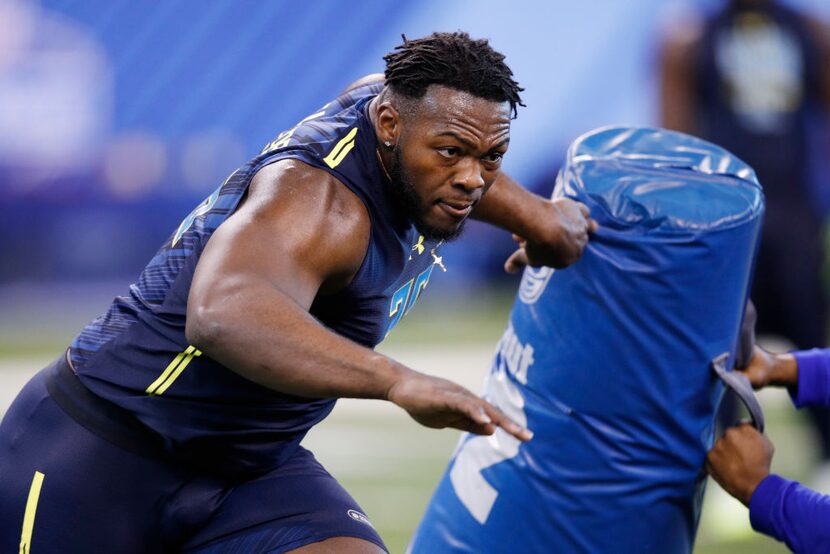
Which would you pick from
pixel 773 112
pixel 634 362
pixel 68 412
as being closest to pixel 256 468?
pixel 68 412

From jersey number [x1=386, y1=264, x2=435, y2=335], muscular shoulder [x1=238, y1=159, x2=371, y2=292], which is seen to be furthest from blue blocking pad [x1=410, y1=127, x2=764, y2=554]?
muscular shoulder [x1=238, y1=159, x2=371, y2=292]

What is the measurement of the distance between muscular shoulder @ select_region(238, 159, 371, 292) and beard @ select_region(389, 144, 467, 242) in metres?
0.10

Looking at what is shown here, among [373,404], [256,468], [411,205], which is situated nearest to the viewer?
[411,205]

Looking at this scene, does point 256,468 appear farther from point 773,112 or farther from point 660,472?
point 773,112

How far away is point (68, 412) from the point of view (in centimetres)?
262

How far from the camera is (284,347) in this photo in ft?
6.95

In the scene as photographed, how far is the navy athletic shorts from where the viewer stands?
8.39 ft

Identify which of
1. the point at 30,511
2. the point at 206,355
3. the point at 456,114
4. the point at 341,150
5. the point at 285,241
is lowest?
the point at 30,511

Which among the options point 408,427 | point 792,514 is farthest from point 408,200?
point 408,427

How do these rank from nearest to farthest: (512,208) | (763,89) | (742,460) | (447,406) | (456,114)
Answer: (447,406) → (456,114) → (742,460) → (512,208) → (763,89)

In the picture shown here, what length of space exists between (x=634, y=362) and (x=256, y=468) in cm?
92

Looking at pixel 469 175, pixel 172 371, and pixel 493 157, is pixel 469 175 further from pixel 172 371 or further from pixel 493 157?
pixel 172 371

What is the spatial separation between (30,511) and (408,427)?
14.9 ft

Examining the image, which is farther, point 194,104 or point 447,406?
point 194,104
